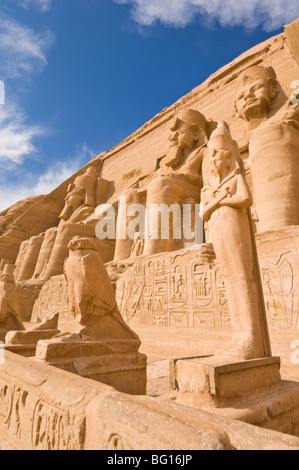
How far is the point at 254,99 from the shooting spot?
8.23 m

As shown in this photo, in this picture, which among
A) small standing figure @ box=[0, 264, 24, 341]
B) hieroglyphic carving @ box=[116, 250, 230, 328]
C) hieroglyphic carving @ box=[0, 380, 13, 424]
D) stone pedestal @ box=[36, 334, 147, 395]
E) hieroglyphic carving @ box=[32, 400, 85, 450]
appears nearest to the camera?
hieroglyphic carving @ box=[32, 400, 85, 450]

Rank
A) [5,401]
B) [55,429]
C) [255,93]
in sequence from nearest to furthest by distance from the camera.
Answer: [55,429]
[5,401]
[255,93]

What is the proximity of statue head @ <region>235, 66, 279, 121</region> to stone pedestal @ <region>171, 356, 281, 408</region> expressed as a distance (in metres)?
7.99

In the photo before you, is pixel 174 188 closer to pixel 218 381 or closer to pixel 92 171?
pixel 218 381

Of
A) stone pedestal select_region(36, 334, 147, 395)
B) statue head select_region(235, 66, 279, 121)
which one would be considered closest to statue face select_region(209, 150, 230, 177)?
stone pedestal select_region(36, 334, 147, 395)

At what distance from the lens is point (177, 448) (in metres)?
0.87

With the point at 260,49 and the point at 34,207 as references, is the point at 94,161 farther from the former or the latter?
the point at 260,49

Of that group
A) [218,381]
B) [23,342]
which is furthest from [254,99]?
[218,381]

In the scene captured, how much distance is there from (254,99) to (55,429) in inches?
353

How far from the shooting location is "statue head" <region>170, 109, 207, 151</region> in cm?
1156

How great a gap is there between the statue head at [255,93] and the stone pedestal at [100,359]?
7.79 meters

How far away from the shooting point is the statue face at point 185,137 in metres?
11.5

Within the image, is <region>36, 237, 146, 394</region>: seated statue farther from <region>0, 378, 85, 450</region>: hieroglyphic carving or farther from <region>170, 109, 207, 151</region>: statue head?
<region>170, 109, 207, 151</region>: statue head
